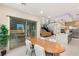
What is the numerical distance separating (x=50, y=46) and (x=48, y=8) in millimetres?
806

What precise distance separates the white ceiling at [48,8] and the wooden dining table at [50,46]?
566mm

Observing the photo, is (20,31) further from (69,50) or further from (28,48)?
(69,50)

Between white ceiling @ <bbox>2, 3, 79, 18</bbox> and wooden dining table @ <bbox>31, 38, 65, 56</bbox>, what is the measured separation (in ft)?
1.86

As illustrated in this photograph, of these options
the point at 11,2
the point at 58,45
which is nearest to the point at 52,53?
the point at 58,45

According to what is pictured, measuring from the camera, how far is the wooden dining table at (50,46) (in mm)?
2330

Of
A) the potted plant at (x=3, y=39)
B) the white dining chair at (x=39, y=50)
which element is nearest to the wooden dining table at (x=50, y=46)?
the white dining chair at (x=39, y=50)

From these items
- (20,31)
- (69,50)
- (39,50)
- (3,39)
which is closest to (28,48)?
(39,50)

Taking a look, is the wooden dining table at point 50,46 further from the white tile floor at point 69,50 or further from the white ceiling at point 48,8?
the white ceiling at point 48,8

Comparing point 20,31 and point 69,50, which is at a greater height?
point 20,31

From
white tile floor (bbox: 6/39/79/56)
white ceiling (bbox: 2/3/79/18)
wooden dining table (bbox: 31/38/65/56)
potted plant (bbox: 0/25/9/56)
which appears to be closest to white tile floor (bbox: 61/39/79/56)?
white tile floor (bbox: 6/39/79/56)

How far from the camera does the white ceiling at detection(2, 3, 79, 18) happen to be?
2.37 m

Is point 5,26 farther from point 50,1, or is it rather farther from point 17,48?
point 50,1

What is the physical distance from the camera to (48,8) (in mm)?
2416

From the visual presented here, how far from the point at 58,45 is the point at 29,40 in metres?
0.63
